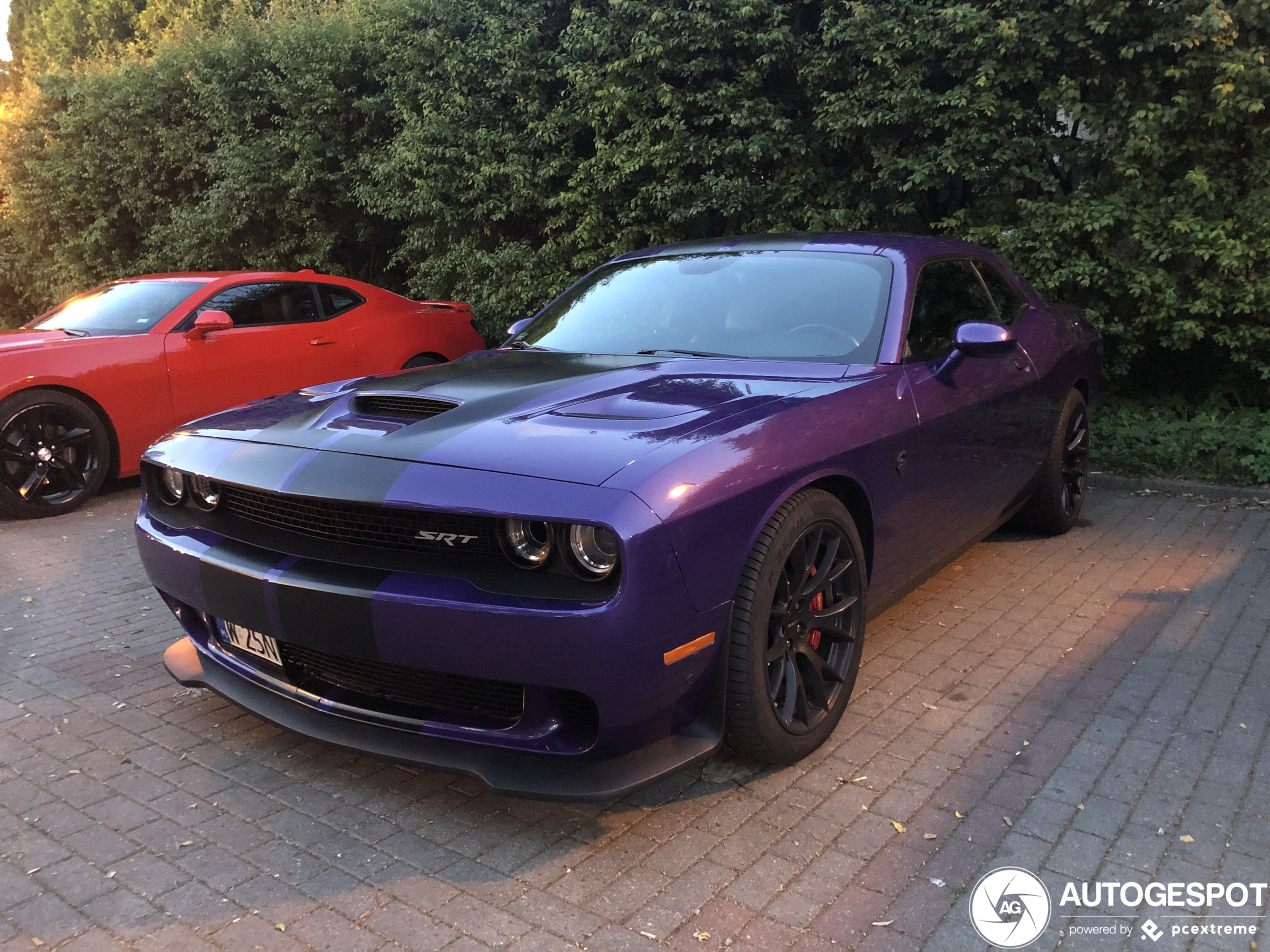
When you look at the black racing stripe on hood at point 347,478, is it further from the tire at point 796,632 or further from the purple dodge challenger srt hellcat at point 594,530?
the tire at point 796,632

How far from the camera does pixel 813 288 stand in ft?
12.7

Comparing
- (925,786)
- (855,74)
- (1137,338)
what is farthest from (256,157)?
(925,786)

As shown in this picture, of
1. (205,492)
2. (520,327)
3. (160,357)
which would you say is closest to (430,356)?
(160,357)

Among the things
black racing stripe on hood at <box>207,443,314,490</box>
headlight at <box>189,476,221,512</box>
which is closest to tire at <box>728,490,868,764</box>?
black racing stripe on hood at <box>207,443,314,490</box>

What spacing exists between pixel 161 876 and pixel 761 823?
5.10 ft

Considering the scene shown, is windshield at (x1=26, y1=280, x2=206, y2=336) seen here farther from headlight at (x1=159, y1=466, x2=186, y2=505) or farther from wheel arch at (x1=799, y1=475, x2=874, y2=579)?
wheel arch at (x1=799, y1=475, x2=874, y2=579)

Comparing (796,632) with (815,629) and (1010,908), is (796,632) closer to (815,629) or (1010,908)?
(815,629)

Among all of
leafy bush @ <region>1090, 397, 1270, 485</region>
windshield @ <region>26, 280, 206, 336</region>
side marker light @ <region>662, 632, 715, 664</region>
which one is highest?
windshield @ <region>26, 280, 206, 336</region>

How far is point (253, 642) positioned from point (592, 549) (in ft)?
3.83

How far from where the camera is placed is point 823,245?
4133 millimetres

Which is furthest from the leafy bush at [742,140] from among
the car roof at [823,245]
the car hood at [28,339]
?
the car hood at [28,339]

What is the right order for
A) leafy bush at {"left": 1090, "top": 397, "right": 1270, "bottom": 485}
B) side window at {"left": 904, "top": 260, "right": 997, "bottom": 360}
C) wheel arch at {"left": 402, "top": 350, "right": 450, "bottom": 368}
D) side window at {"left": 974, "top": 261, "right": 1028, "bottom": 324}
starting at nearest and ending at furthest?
side window at {"left": 904, "top": 260, "right": 997, "bottom": 360} < side window at {"left": 974, "top": 261, "right": 1028, "bottom": 324} < leafy bush at {"left": 1090, "top": 397, "right": 1270, "bottom": 485} < wheel arch at {"left": 402, "top": 350, "right": 450, "bottom": 368}

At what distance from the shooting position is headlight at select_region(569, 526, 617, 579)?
241 centimetres

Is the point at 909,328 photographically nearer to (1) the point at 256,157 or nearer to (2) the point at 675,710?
(2) the point at 675,710
